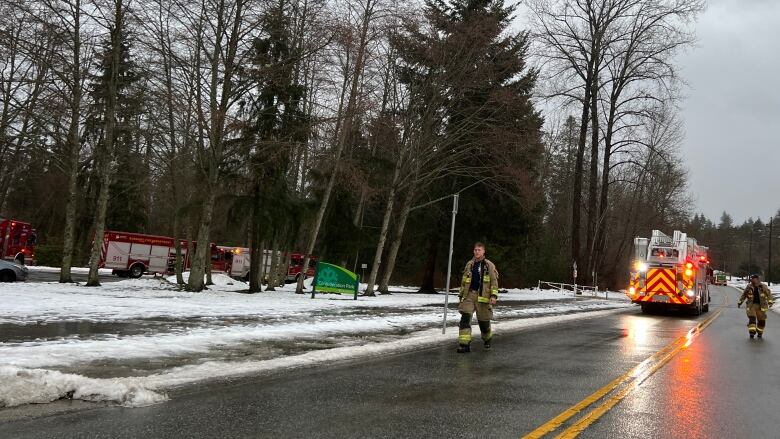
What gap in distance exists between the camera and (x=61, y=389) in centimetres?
634

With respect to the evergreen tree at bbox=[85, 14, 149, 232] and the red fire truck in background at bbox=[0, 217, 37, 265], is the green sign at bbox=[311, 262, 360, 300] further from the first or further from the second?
the red fire truck in background at bbox=[0, 217, 37, 265]

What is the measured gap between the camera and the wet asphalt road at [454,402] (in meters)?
5.53

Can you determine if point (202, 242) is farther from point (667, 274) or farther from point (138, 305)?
point (667, 274)

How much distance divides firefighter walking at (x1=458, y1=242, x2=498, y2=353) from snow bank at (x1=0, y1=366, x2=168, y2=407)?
19.2 feet

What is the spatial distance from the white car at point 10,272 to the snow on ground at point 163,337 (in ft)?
6.92

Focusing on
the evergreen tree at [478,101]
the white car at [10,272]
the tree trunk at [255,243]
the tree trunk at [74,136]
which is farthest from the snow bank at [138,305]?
the evergreen tree at [478,101]

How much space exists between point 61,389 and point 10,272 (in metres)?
18.9

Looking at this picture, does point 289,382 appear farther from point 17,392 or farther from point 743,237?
point 743,237

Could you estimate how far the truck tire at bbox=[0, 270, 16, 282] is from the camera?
71.2 feet

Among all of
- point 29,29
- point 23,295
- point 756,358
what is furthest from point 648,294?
point 29,29

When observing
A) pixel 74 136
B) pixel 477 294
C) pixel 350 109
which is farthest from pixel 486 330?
pixel 74 136

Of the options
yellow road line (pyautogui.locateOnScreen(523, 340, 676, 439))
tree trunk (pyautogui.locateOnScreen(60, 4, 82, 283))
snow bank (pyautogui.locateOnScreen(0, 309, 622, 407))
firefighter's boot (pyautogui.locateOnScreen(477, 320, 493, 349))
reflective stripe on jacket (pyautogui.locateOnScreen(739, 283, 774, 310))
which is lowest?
snow bank (pyautogui.locateOnScreen(0, 309, 622, 407))

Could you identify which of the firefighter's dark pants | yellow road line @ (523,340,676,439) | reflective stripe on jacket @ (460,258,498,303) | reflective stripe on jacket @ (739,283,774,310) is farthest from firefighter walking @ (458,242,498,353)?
reflective stripe on jacket @ (739,283,774,310)

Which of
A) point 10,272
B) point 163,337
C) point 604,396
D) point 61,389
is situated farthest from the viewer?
point 10,272
